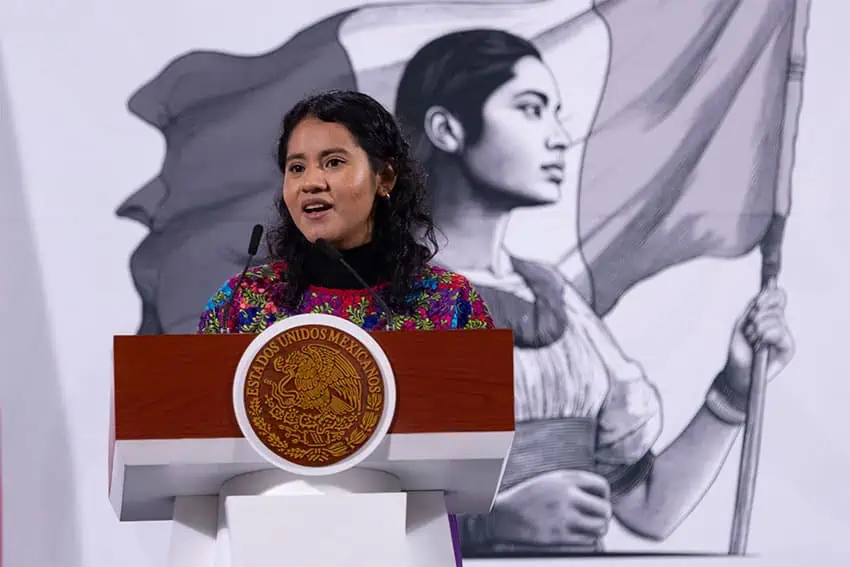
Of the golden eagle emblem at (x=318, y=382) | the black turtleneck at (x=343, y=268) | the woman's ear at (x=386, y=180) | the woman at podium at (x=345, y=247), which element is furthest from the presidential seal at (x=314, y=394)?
the woman's ear at (x=386, y=180)

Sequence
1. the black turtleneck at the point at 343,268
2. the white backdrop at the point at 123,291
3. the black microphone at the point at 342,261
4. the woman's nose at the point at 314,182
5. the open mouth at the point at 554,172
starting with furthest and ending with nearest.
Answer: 1. the open mouth at the point at 554,172
2. the white backdrop at the point at 123,291
3. the black turtleneck at the point at 343,268
4. the woman's nose at the point at 314,182
5. the black microphone at the point at 342,261

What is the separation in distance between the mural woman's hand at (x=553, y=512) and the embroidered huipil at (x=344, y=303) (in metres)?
0.86

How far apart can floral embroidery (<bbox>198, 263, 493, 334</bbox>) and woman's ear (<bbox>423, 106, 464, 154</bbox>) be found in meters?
1.02

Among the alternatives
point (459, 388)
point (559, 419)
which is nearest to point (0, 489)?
point (559, 419)

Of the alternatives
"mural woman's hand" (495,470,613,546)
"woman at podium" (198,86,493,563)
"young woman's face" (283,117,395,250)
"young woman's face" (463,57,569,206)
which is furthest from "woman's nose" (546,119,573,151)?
"young woman's face" (283,117,395,250)

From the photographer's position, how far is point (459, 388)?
1.57m

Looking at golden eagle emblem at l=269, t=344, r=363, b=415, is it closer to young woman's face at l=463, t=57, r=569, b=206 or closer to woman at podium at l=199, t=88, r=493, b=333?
woman at podium at l=199, t=88, r=493, b=333

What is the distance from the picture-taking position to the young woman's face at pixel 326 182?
6.70 feet

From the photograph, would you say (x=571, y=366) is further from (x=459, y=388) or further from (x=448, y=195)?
(x=459, y=388)

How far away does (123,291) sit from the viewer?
3.03 m

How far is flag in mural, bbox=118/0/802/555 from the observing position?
9.92 feet

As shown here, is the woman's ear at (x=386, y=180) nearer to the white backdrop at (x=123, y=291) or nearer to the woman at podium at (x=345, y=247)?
the woman at podium at (x=345, y=247)

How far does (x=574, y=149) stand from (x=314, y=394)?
67.7 inches

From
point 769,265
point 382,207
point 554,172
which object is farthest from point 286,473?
point 769,265
